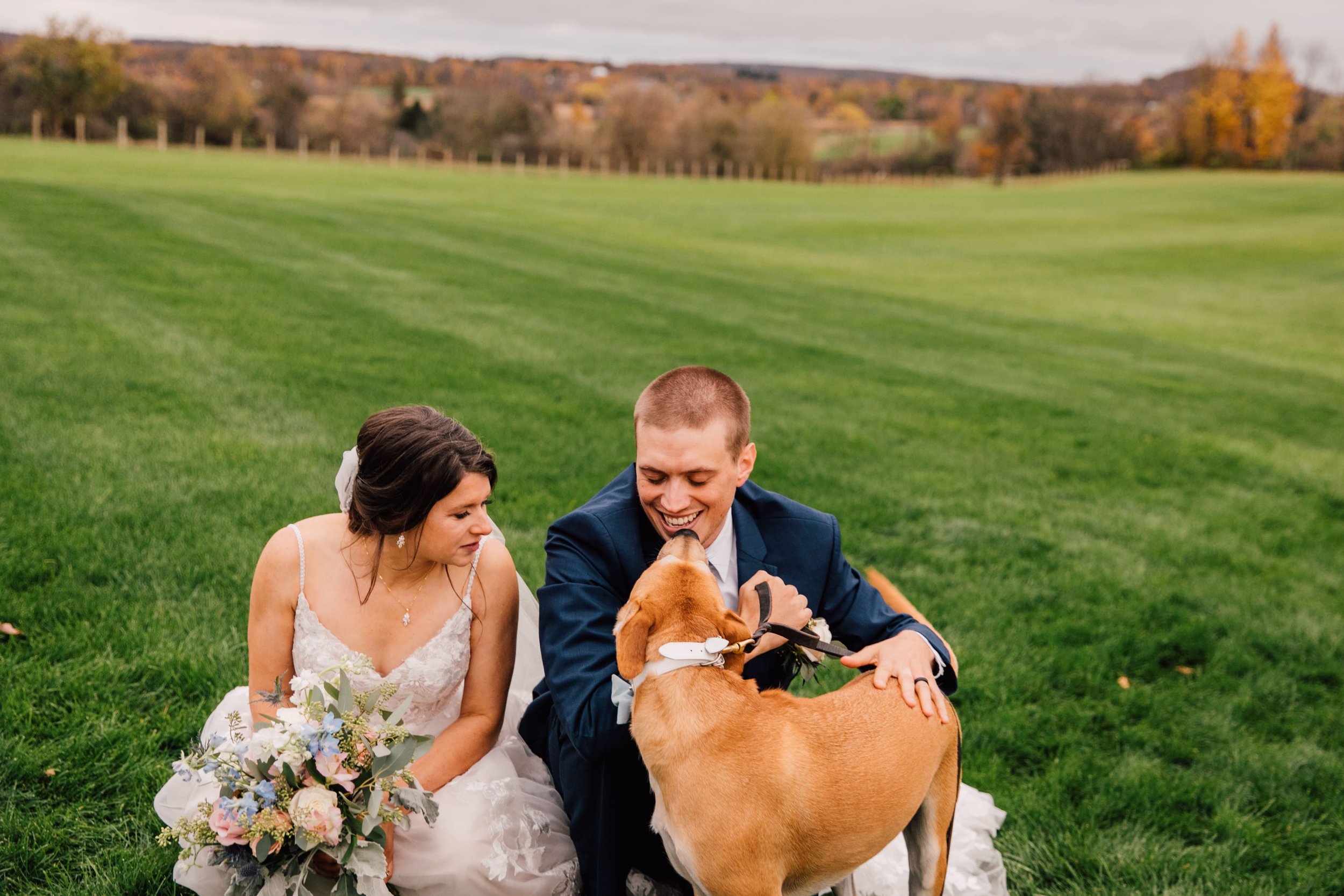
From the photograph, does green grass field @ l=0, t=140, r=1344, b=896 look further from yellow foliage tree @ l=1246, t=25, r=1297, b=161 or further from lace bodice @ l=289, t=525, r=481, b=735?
yellow foliage tree @ l=1246, t=25, r=1297, b=161

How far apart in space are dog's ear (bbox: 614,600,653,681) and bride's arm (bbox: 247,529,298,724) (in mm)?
1420

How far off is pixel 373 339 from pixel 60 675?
7.77 metres

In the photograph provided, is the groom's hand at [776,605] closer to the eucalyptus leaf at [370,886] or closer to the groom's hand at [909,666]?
the groom's hand at [909,666]

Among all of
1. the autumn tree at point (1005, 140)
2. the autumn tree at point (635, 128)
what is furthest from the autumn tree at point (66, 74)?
the autumn tree at point (1005, 140)

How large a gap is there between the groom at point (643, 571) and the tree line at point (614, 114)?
65.1 metres

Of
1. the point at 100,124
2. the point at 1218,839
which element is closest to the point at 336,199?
the point at 1218,839

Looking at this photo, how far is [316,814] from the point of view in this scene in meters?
2.62

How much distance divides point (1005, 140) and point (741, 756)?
9056 centimetres

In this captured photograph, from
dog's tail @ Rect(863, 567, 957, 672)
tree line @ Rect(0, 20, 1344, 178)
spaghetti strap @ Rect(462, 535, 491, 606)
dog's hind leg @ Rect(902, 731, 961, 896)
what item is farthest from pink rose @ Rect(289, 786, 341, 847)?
tree line @ Rect(0, 20, 1344, 178)

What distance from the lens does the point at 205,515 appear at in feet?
20.3

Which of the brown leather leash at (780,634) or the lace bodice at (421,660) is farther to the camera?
the lace bodice at (421,660)

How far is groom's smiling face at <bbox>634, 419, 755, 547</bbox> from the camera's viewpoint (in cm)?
327

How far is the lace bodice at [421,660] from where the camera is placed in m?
3.53

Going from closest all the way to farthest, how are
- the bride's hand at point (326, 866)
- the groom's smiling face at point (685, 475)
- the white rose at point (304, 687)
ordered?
1. the white rose at point (304, 687)
2. the bride's hand at point (326, 866)
3. the groom's smiling face at point (685, 475)
